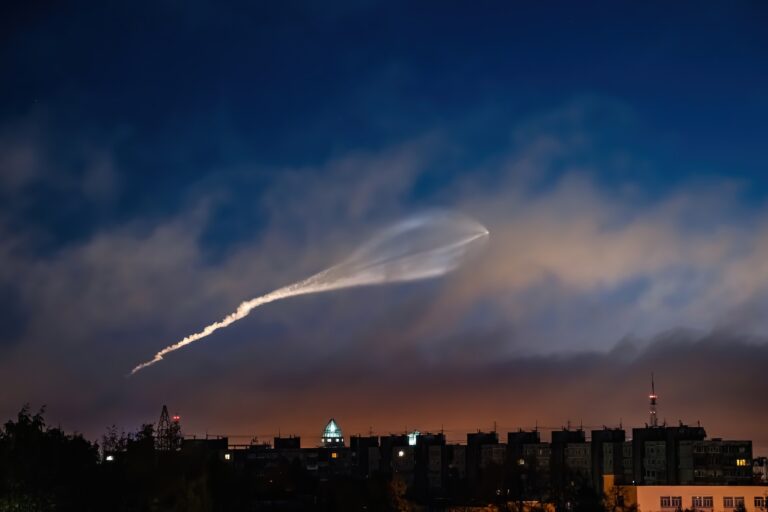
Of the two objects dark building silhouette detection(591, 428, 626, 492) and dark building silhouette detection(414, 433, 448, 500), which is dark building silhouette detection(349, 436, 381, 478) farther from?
dark building silhouette detection(591, 428, 626, 492)

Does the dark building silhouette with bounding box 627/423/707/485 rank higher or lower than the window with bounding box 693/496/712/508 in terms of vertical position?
higher

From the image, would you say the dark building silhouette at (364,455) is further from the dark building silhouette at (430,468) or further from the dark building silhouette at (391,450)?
the dark building silhouette at (430,468)

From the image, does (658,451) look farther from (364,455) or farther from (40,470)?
(40,470)

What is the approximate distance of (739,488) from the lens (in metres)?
86.0

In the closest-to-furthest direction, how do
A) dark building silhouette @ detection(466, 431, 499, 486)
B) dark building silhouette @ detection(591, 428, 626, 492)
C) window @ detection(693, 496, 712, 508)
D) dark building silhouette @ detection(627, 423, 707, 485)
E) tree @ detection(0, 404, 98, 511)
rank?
tree @ detection(0, 404, 98, 511), window @ detection(693, 496, 712, 508), dark building silhouette @ detection(627, 423, 707, 485), dark building silhouette @ detection(591, 428, 626, 492), dark building silhouette @ detection(466, 431, 499, 486)

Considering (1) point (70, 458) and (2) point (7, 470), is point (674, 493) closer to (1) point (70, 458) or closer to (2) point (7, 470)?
(1) point (70, 458)

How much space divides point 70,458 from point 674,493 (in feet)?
152

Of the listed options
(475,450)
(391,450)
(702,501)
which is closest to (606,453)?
(475,450)

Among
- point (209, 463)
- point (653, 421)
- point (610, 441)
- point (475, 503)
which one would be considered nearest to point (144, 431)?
point (209, 463)

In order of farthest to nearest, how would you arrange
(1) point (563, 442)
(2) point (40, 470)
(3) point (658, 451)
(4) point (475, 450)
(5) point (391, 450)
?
(5) point (391, 450) → (4) point (475, 450) → (1) point (563, 442) → (3) point (658, 451) → (2) point (40, 470)

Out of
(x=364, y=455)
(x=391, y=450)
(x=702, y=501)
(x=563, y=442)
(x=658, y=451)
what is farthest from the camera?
(x=364, y=455)

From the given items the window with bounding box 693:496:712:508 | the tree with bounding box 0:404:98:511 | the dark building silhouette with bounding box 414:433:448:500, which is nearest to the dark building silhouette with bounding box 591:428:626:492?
the dark building silhouette with bounding box 414:433:448:500

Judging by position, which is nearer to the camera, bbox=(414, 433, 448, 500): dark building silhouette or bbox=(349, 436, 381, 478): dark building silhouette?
bbox=(414, 433, 448, 500): dark building silhouette

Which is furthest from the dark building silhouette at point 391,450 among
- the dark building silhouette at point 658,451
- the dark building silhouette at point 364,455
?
the dark building silhouette at point 658,451
